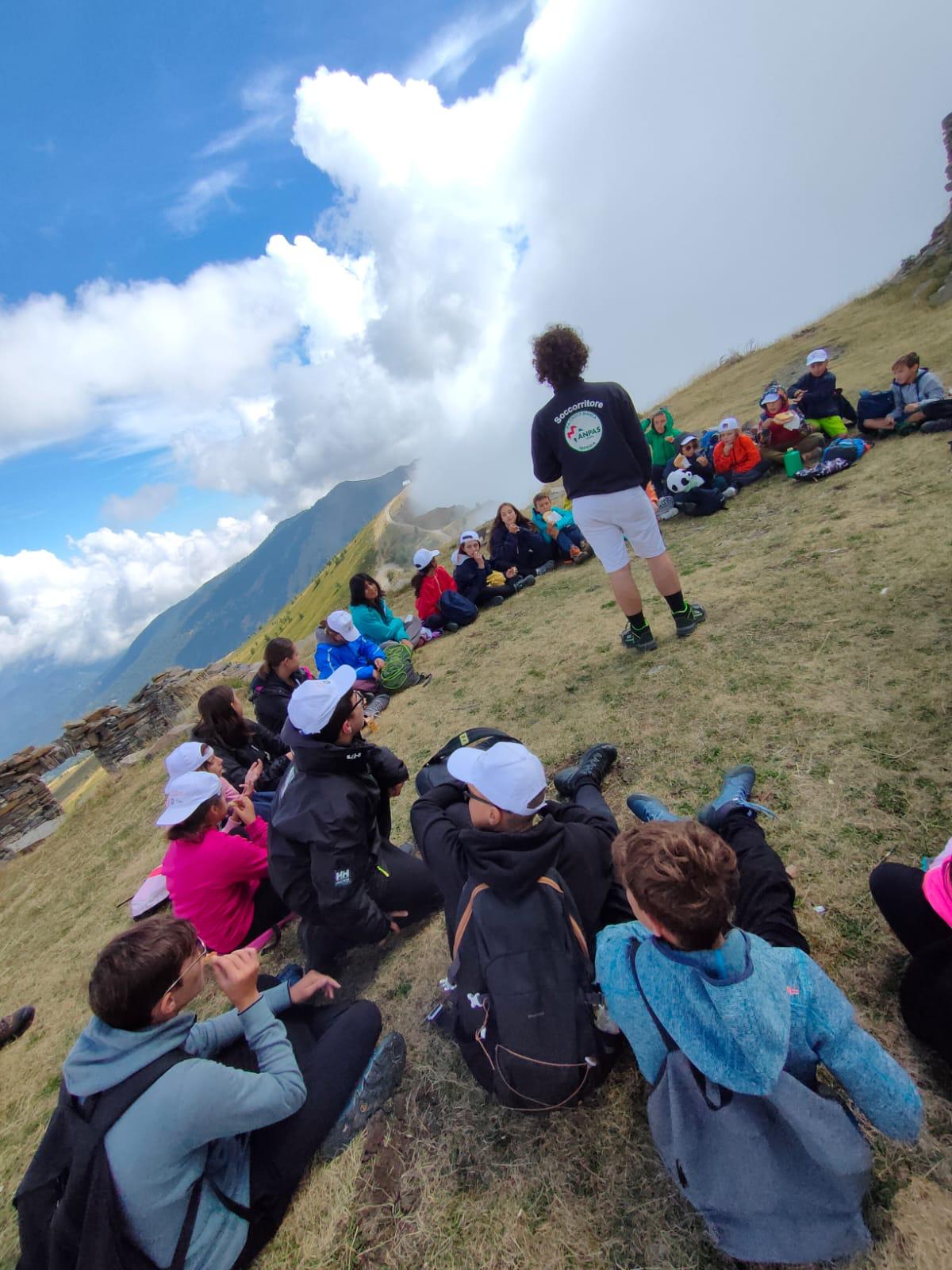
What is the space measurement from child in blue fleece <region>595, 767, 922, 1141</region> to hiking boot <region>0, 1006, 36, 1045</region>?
20.2 ft

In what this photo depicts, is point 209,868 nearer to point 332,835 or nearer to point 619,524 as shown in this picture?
point 332,835

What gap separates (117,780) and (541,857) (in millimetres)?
13705

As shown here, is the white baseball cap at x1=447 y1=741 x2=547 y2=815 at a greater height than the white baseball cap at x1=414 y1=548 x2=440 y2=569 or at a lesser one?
lesser

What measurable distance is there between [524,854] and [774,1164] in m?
1.17

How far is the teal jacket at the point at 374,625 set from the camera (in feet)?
29.0

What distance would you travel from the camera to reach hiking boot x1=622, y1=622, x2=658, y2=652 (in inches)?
232

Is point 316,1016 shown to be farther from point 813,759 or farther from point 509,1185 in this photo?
point 813,759

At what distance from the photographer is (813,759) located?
3738 millimetres

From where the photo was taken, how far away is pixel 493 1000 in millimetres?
2342

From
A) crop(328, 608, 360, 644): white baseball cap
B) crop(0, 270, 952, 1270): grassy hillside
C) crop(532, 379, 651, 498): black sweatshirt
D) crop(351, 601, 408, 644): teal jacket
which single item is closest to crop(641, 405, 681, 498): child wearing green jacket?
crop(0, 270, 952, 1270): grassy hillside

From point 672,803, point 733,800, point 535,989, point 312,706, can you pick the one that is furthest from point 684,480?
point 535,989

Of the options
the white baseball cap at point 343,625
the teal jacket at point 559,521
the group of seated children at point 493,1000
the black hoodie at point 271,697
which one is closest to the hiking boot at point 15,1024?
the black hoodie at point 271,697

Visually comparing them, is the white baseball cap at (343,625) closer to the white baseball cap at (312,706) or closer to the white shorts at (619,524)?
the white shorts at (619,524)

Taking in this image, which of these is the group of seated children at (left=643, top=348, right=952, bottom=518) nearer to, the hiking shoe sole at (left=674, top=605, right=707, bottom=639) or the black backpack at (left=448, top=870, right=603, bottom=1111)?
the hiking shoe sole at (left=674, top=605, right=707, bottom=639)
